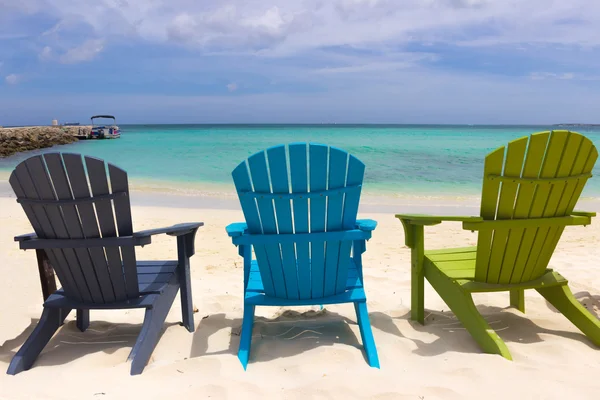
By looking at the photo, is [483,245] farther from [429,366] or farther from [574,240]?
[574,240]

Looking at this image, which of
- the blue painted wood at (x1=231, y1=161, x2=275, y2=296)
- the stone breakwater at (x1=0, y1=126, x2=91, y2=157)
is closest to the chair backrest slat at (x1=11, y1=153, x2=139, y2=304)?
the blue painted wood at (x1=231, y1=161, x2=275, y2=296)

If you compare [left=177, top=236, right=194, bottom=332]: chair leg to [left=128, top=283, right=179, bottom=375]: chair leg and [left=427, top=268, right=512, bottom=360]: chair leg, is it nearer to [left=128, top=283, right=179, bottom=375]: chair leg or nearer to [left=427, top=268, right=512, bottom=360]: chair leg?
[left=128, top=283, right=179, bottom=375]: chair leg

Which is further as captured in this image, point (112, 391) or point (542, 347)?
point (542, 347)

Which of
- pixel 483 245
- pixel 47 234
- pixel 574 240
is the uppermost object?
pixel 47 234

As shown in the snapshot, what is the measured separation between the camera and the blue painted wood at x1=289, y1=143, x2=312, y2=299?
2.23m

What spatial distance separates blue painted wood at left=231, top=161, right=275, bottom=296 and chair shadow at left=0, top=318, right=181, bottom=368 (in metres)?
0.94

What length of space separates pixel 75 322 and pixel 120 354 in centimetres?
65

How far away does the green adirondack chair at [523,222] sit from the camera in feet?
7.52

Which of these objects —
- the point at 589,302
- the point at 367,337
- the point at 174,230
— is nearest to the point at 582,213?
the point at 589,302

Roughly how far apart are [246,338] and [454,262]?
140 cm

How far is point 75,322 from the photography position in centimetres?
296

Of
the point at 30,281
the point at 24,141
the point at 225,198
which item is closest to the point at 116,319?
the point at 30,281

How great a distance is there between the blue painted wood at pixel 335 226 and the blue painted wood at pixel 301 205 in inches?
4.5

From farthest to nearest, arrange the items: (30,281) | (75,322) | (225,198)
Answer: (225,198)
(30,281)
(75,322)
